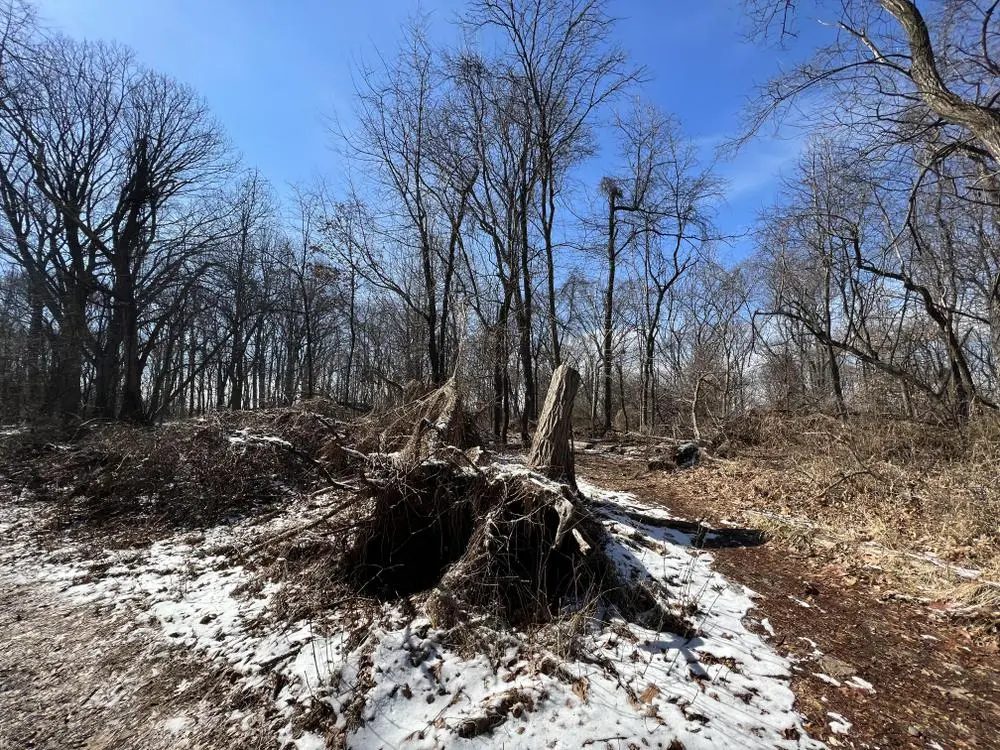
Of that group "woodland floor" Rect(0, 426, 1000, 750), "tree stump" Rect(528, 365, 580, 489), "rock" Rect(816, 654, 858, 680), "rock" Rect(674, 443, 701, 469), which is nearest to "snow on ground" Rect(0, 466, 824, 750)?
"woodland floor" Rect(0, 426, 1000, 750)

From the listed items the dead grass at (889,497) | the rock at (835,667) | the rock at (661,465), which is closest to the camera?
the rock at (835,667)

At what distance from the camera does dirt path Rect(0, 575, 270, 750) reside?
10.0 feet

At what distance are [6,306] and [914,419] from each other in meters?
30.8

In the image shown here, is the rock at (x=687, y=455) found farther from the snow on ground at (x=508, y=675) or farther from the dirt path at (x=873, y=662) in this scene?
the snow on ground at (x=508, y=675)

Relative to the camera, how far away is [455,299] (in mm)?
16469

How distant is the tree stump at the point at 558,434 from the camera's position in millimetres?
6195

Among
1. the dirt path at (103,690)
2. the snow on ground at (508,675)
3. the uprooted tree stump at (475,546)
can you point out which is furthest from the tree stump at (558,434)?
the dirt path at (103,690)

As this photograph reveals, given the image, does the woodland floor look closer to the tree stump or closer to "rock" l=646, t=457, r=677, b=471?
the tree stump

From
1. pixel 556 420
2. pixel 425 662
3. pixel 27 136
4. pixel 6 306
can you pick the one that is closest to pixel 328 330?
pixel 6 306

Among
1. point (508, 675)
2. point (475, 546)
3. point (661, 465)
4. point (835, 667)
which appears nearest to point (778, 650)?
point (835, 667)

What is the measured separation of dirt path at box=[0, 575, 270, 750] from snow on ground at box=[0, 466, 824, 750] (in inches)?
5.6

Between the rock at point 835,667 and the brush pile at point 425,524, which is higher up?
the brush pile at point 425,524

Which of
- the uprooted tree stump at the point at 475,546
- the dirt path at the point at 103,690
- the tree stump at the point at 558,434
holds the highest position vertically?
the tree stump at the point at 558,434

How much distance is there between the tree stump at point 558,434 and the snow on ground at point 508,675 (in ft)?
4.57
